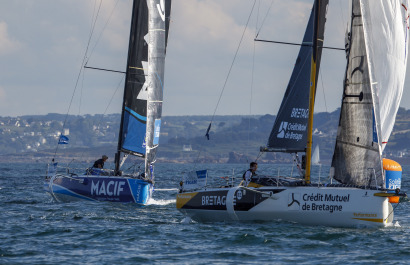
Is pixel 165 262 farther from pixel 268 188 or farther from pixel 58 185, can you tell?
pixel 58 185

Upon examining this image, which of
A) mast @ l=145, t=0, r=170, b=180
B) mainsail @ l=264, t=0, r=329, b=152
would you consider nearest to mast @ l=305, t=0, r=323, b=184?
mainsail @ l=264, t=0, r=329, b=152

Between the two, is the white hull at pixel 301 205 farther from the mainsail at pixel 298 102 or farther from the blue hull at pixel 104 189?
the blue hull at pixel 104 189

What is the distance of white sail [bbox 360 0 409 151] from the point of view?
19766mm

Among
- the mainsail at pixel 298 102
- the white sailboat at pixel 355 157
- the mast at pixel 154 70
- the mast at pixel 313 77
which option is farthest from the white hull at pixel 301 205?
the mast at pixel 154 70

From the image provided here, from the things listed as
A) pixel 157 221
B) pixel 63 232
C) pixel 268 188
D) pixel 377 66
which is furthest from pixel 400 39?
pixel 63 232

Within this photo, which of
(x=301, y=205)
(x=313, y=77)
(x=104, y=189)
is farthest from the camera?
(x=104, y=189)

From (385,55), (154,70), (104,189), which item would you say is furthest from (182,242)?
Result: (154,70)

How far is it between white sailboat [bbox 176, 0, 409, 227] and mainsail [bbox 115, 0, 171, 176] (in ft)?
25.6

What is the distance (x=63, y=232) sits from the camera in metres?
19.1

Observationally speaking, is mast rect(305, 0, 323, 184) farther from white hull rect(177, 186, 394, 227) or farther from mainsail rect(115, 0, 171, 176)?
mainsail rect(115, 0, 171, 176)

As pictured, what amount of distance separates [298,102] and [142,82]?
842 centimetres

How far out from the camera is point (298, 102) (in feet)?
71.8

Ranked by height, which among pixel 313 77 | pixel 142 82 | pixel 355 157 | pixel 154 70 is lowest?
pixel 355 157

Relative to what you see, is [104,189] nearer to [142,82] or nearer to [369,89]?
[142,82]
